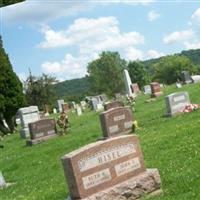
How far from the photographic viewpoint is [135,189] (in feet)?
27.0

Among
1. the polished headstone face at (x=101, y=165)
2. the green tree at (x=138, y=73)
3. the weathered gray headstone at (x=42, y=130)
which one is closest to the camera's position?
the polished headstone face at (x=101, y=165)

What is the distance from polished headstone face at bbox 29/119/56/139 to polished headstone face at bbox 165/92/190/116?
596 centimetres

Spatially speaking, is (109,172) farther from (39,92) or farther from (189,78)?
(39,92)

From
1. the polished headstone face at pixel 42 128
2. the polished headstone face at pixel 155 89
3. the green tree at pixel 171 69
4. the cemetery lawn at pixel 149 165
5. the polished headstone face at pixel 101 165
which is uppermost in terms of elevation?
the green tree at pixel 171 69

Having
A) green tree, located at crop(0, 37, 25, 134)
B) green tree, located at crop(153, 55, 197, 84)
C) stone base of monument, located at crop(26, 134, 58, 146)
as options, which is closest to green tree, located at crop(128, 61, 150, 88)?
green tree, located at crop(153, 55, 197, 84)

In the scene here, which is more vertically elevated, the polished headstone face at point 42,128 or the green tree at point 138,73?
the green tree at point 138,73

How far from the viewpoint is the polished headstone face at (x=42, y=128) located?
79.5 feet

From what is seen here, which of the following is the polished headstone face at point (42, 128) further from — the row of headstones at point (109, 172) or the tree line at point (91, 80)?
the row of headstones at point (109, 172)

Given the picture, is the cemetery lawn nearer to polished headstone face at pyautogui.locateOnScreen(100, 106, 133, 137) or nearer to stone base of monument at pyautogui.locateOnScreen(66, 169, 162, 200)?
stone base of monument at pyautogui.locateOnScreen(66, 169, 162, 200)

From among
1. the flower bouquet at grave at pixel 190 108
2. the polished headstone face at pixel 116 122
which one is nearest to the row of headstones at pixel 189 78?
the flower bouquet at grave at pixel 190 108

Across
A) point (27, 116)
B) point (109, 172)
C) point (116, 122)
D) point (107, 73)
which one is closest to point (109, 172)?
point (109, 172)

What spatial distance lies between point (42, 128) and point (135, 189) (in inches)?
652

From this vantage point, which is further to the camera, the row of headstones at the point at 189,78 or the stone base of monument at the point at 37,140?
the row of headstones at the point at 189,78

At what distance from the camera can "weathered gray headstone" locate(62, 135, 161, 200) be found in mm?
7777
